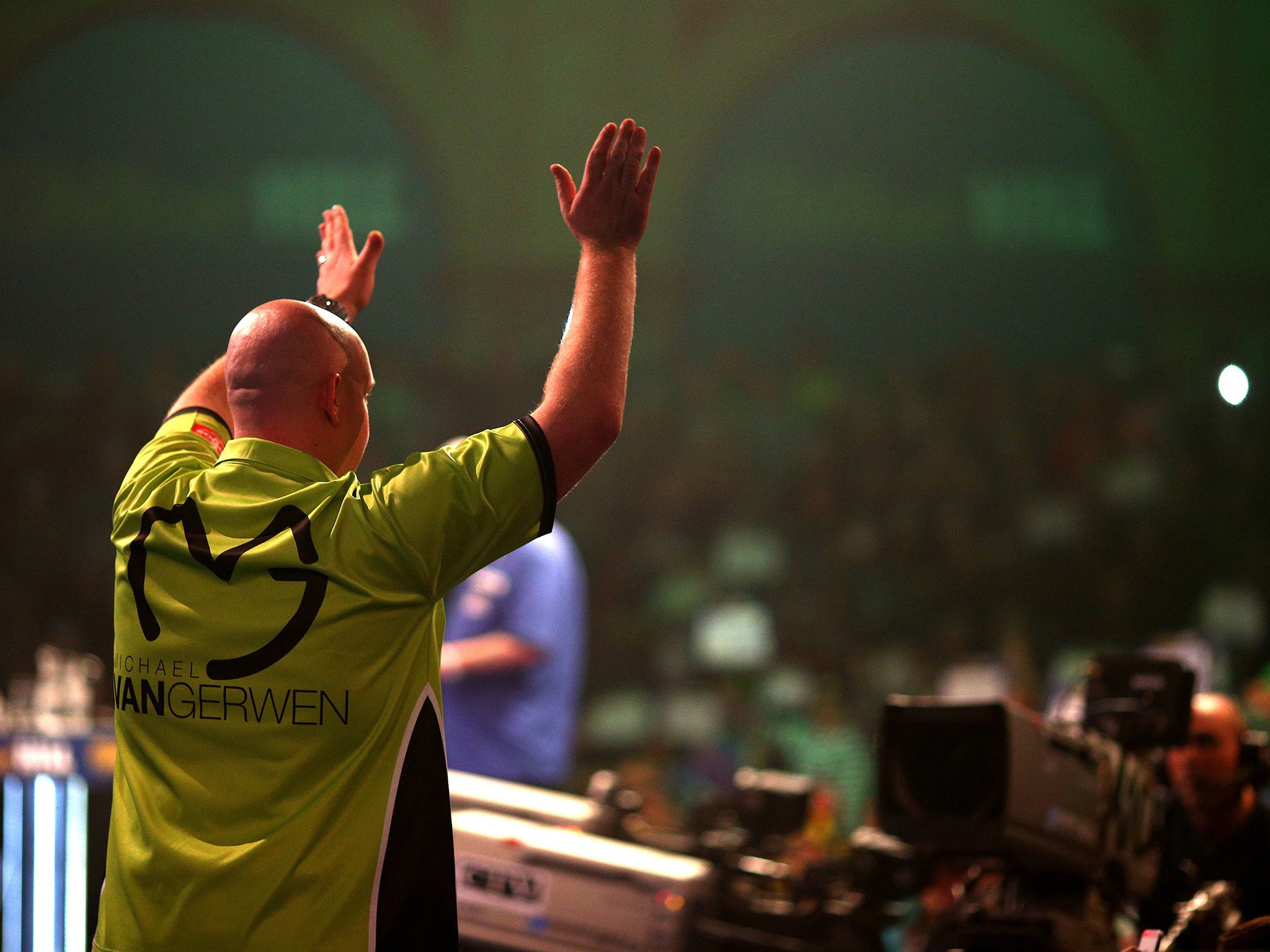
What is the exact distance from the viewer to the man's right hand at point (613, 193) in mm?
1539

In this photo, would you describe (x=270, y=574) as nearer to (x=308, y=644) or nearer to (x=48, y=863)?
(x=308, y=644)

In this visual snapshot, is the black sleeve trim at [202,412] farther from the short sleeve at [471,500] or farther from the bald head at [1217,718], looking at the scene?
the bald head at [1217,718]

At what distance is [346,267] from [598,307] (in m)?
0.70

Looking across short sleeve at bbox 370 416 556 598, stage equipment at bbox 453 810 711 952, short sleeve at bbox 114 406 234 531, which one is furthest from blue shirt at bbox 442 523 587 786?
short sleeve at bbox 370 416 556 598

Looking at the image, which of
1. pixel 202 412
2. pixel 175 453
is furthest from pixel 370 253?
pixel 175 453

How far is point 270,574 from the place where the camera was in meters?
1.44

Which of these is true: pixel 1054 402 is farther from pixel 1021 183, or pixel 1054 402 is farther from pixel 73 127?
pixel 73 127

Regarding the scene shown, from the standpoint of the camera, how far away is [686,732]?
7117mm

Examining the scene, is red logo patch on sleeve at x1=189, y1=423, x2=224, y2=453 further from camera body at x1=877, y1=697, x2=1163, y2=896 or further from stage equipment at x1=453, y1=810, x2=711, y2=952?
camera body at x1=877, y1=697, x2=1163, y2=896

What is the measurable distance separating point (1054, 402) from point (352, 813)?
6.85 metres

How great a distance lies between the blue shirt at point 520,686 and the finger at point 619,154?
6.41ft

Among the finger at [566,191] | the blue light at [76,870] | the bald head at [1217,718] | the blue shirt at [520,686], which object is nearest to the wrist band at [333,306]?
the finger at [566,191]

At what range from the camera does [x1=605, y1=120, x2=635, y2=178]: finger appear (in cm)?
154

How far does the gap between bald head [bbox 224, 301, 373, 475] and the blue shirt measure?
1867 mm
